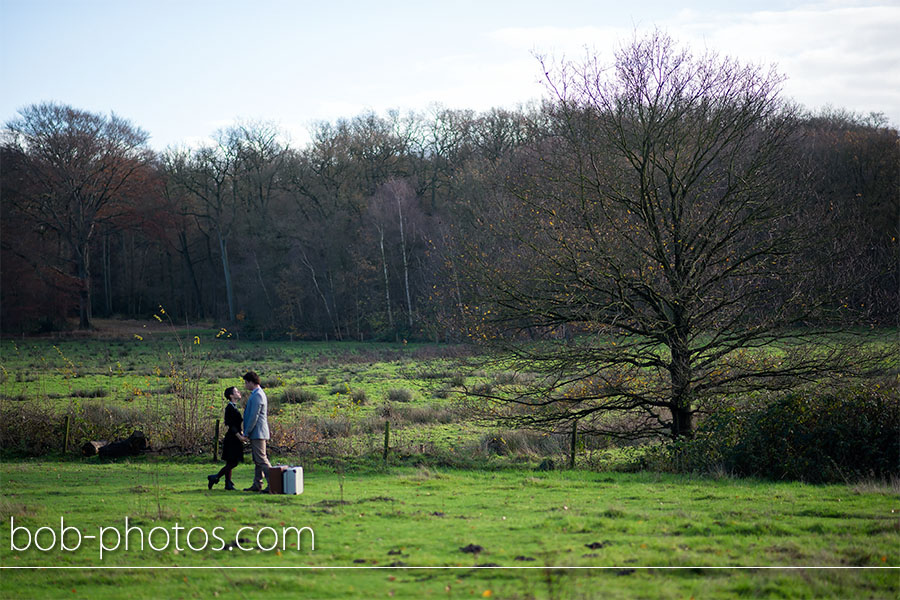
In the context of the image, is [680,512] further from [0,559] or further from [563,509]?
[0,559]

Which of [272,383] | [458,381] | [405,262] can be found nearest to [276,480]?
[458,381]

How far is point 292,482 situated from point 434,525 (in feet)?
11.3

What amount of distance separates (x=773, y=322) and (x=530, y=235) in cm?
569

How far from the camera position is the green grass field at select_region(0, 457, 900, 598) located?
6918 mm

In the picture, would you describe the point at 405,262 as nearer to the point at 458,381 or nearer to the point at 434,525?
the point at 458,381

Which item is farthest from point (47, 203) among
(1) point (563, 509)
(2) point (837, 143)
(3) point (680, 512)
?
(2) point (837, 143)

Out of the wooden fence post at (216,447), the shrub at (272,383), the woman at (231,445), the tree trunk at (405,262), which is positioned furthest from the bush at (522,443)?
the tree trunk at (405,262)

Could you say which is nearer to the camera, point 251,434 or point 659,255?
point 251,434

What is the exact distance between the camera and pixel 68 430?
18172mm

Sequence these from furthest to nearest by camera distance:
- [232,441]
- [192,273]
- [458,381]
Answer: [192,273]
[458,381]
[232,441]

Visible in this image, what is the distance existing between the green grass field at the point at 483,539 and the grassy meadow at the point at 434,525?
0.03 metres

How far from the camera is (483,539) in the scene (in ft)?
28.7

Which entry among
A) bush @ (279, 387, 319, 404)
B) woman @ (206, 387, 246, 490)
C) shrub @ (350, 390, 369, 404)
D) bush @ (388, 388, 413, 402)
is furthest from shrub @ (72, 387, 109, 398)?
woman @ (206, 387, 246, 490)

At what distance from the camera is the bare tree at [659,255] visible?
16375 millimetres
